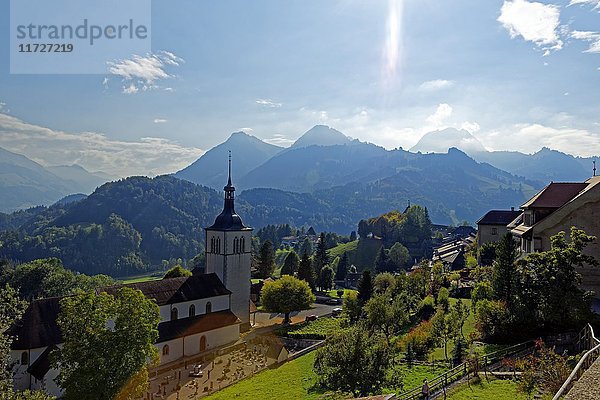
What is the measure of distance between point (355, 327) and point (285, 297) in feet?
101

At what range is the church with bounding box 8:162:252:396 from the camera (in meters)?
29.1

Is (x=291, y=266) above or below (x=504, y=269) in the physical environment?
below

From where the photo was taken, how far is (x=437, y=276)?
48531 mm

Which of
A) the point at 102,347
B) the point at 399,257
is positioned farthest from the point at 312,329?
the point at 399,257

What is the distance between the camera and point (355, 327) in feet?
67.5

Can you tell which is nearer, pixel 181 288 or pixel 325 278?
pixel 181 288

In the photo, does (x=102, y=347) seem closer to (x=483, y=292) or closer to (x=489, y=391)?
(x=489, y=391)

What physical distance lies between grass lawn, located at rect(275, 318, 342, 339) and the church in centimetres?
487

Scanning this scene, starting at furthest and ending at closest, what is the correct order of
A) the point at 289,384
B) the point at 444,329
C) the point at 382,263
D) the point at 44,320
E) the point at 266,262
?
the point at 382,263, the point at 266,262, the point at 44,320, the point at 444,329, the point at 289,384

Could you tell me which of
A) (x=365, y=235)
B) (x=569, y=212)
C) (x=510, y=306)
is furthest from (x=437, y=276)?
→ (x=365, y=235)

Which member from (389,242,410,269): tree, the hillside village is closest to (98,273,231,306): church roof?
the hillside village

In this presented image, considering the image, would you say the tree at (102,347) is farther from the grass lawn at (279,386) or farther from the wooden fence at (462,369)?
the wooden fence at (462,369)

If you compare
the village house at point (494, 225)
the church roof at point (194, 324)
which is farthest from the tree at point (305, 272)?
the church roof at point (194, 324)

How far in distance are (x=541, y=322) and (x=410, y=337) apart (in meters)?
8.79
